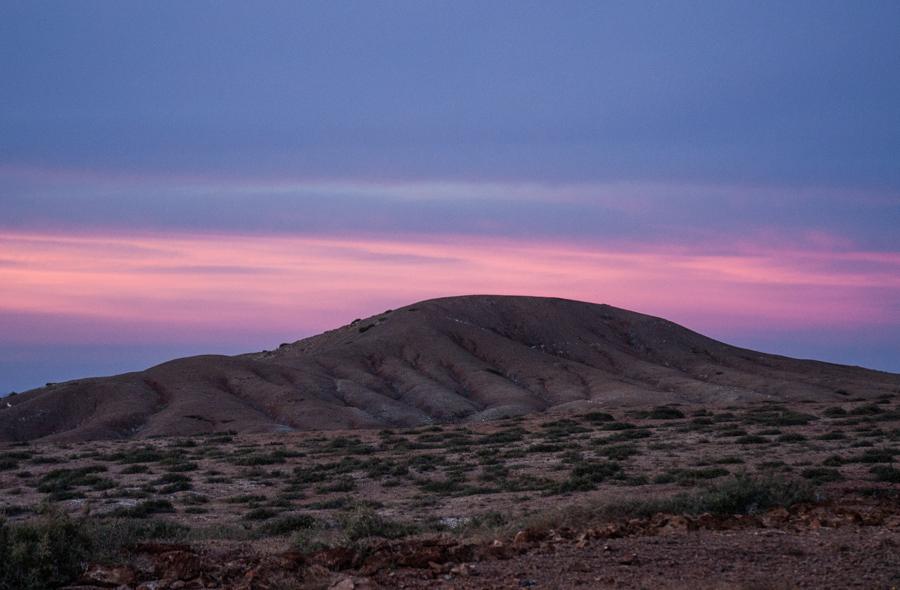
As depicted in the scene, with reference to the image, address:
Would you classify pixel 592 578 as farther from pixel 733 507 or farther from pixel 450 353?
pixel 450 353

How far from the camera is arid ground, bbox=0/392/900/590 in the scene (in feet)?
33.3

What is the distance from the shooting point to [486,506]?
63.2 ft

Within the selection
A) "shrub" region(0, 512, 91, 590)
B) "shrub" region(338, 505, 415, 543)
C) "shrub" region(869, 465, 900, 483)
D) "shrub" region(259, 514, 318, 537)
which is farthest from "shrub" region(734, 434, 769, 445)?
"shrub" region(0, 512, 91, 590)

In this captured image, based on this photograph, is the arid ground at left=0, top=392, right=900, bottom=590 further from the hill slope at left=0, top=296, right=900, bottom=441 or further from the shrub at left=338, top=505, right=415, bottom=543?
the hill slope at left=0, top=296, right=900, bottom=441

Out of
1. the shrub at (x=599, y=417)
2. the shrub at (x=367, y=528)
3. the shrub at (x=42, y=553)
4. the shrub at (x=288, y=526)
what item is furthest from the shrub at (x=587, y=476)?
the shrub at (x=599, y=417)

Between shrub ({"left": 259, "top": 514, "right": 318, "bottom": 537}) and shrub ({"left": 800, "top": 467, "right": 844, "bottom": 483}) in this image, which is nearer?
shrub ({"left": 259, "top": 514, "right": 318, "bottom": 537})

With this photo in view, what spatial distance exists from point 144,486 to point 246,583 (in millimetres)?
17075

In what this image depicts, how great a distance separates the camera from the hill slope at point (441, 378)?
56625mm

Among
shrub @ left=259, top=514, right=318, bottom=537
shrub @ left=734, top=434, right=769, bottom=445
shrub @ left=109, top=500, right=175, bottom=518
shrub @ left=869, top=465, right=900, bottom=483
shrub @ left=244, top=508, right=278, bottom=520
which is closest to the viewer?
shrub @ left=259, top=514, right=318, bottom=537

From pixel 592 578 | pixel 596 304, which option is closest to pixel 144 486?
pixel 592 578

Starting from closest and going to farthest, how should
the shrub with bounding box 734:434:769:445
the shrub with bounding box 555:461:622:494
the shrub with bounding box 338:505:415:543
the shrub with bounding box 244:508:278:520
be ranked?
the shrub with bounding box 338:505:415:543 < the shrub with bounding box 244:508:278:520 < the shrub with bounding box 555:461:622:494 < the shrub with bounding box 734:434:769:445

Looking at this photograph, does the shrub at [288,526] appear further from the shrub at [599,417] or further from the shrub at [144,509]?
the shrub at [599,417]

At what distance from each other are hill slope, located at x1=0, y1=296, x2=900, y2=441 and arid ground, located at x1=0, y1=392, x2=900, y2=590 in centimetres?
1511

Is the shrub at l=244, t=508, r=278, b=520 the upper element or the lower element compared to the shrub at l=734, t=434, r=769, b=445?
lower
